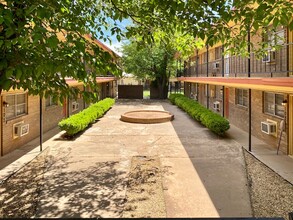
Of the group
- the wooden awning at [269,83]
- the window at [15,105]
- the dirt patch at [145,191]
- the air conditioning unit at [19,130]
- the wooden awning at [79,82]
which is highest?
the wooden awning at [79,82]

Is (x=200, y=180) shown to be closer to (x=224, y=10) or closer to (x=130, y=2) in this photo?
(x=224, y=10)

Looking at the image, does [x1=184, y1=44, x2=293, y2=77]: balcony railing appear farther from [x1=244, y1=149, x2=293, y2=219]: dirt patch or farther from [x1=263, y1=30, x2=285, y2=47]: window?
[x1=244, y1=149, x2=293, y2=219]: dirt patch

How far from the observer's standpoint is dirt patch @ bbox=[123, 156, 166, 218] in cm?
591

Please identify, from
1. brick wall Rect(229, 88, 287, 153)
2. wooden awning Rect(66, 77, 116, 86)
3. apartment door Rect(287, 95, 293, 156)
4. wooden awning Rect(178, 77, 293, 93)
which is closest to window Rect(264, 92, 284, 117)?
brick wall Rect(229, 88, 287, 153)

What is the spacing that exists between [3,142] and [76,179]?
4.38m

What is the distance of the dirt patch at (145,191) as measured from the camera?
5.91 meters

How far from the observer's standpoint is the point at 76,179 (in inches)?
312

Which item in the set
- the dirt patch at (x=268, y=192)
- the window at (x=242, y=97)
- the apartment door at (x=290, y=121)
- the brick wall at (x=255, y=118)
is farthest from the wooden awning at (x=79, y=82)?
the window at (x=242, y=97)

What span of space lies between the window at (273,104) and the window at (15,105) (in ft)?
35.5

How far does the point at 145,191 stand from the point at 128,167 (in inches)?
84.4

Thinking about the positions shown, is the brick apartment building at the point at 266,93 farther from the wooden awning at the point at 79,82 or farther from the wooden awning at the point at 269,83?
the wooden awning at the point at 79,82

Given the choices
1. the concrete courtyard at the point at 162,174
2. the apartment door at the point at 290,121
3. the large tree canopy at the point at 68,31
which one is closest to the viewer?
the large tree canopy at the point at 68,31

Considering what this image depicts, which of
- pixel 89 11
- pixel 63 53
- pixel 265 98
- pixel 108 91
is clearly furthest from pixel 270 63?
pixel 108 91

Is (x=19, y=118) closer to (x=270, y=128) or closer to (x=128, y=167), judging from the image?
(x=128, y=167)
